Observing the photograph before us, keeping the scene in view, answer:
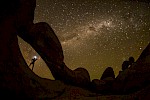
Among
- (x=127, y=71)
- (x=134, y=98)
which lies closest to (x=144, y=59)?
(x=127, y=71)

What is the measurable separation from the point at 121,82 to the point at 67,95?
312 cm

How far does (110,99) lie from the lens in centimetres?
934

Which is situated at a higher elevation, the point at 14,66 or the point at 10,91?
the point at 14,66

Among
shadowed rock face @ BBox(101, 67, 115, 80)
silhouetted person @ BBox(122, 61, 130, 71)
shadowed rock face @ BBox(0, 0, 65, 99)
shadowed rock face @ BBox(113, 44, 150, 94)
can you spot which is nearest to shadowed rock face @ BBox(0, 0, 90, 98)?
shadowed rock face @ BBox(0, 0, 65, 99)

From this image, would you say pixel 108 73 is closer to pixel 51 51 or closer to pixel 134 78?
pixel 134 78

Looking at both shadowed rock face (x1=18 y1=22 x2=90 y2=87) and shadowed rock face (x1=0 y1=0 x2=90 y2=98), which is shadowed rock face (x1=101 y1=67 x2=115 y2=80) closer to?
shadowed rock face (x1=18 y1=22 x2=90 y2=87)

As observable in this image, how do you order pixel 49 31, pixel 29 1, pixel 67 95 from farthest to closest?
1. pixel 49 31
2. pixel 67 95
3. pixel 29 1

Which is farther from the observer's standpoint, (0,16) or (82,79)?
(82,79)

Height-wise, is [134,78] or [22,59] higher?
[22,59]

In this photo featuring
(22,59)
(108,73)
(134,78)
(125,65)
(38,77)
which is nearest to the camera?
(22,59)

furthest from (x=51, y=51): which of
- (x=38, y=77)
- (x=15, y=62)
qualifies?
(x=15, y=62)

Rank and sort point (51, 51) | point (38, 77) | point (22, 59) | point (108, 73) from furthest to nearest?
1. point (108, 73)
2. point (51, 51)
3. point (38, 77)
4. point (22, 59)

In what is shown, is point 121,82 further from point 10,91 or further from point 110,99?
point 10,91

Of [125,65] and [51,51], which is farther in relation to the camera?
[125,65]
